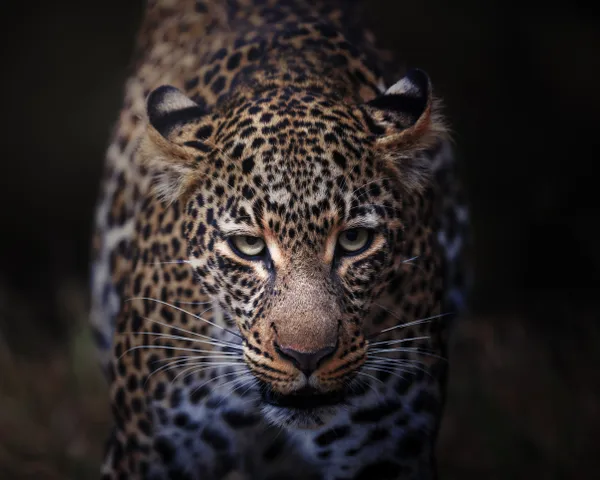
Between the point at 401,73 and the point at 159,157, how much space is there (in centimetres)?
226

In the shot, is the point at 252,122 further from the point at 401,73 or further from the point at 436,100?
the point at 401,73

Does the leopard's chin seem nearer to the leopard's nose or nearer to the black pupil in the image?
the leopard's nose

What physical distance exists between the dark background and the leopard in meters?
1.39

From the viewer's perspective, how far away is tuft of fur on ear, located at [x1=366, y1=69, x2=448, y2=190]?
4785 mm

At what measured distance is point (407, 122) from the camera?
16.1ft

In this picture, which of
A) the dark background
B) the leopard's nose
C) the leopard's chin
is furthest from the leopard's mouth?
the dark background

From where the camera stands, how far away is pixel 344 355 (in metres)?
4.48

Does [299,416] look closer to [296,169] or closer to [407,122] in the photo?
[296,169]

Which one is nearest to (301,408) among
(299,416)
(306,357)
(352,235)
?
(299,416)

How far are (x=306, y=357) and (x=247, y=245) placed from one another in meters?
0.69

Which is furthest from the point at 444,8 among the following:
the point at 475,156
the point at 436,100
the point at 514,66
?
the point at 436,100

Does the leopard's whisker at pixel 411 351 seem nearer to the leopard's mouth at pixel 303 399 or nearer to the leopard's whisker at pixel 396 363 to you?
the leopard's whisker at pixel 396 363

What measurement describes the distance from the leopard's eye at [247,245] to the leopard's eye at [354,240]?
376 mm

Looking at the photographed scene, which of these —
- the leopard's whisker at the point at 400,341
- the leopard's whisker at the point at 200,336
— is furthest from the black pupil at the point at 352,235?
the leopard's whisker at the point at 200,336
